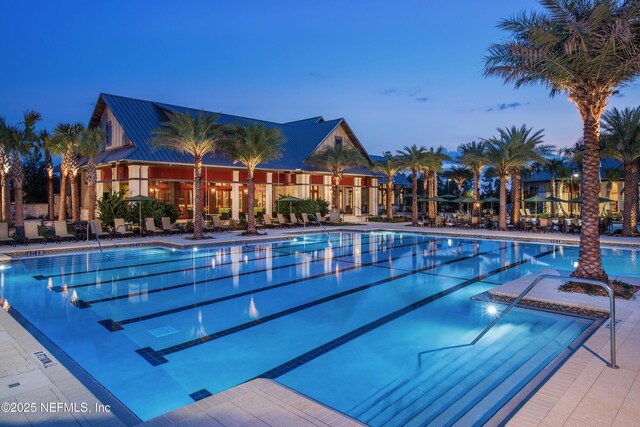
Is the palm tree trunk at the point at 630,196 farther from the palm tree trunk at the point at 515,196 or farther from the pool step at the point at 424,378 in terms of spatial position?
the pool step at the point at 424,378

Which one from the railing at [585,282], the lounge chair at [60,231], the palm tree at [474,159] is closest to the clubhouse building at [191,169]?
the lounge chair at [60,231]

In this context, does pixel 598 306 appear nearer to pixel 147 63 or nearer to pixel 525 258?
pixel 525 258

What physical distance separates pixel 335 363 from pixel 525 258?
1195 centimetres

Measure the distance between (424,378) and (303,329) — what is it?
2619 millimetres

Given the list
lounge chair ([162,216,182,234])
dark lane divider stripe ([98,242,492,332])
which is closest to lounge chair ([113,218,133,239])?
lounge chair ([162,216,182,234])

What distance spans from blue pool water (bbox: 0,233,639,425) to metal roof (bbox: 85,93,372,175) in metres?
10.6

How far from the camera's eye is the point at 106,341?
6.77 m

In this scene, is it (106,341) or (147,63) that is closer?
(106,341)

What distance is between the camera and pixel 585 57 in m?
8.54

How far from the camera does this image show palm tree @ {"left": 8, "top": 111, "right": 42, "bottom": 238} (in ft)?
65.9

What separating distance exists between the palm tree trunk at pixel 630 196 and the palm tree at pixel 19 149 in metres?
29.3

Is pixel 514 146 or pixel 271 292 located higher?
pixel 514 146

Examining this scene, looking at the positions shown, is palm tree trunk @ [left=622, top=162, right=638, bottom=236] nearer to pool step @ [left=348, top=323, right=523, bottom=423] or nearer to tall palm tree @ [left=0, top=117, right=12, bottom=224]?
pool step @ [left=348, top=323, right=523, bottom=423]

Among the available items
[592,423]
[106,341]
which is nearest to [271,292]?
[106,341]
